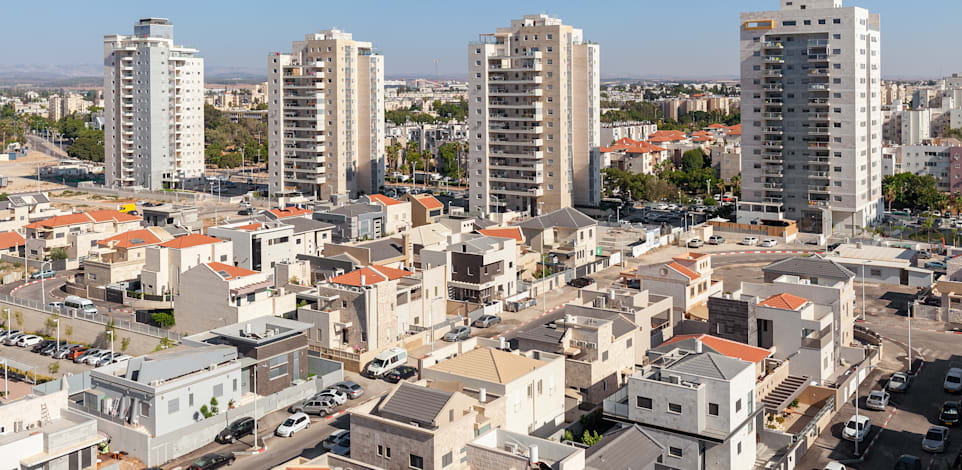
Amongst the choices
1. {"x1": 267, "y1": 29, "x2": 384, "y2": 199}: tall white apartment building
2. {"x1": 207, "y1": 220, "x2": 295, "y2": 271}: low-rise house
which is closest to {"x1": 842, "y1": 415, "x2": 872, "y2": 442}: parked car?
{"x1": 207, "y1": 220, "x2": 295, "y2": 271}: low-rise house

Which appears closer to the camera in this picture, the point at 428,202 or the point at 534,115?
the point at 428,202

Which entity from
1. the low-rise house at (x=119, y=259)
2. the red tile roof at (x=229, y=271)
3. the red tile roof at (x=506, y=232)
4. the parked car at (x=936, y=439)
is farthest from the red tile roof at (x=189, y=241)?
the parked car at (x=936, y=439)

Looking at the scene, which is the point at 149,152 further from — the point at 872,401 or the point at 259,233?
the point at 872,401

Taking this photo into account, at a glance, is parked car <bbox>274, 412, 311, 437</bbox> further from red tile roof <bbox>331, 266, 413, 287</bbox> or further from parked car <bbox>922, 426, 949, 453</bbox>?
parked car <bbox>922, 426, 949, 453</bbox>

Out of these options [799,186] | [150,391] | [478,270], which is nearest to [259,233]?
[478,270]

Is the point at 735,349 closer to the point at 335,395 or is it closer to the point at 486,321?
the point at 335,395

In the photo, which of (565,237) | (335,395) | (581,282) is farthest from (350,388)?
(565,237)
